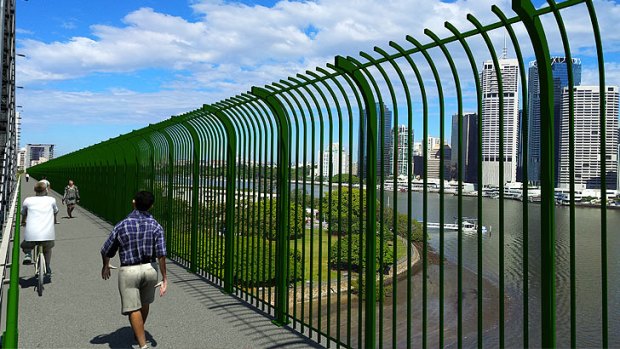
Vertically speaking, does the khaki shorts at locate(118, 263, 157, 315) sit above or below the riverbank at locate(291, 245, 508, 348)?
above

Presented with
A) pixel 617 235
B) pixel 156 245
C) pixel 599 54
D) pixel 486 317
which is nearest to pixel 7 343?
pixel 156 245

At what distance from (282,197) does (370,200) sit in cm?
164

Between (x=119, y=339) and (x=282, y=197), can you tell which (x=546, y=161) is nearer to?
(x=282, y=197)

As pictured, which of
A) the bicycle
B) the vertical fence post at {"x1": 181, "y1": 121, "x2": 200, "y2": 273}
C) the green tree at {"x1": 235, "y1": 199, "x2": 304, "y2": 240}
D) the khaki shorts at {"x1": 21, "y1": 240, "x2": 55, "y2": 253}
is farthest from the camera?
the vertical fence post at {"x1": 181, "y1": 121, "x2": 200, "y2": 273}

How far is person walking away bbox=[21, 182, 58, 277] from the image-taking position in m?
6.81

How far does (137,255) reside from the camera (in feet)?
Result: 14.0

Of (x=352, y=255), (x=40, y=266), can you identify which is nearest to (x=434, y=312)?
(x=352, y=255)

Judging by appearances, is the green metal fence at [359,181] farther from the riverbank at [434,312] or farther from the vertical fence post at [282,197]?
the riverbank at [434,312]

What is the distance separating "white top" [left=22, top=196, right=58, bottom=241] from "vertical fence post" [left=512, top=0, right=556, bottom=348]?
605 cm

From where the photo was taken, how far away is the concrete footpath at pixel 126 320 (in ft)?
15.7

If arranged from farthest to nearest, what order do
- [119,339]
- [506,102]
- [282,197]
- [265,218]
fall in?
[265,218] < [282,197] < [119,339] < [506,102]

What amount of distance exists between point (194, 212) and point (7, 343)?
5890 mm

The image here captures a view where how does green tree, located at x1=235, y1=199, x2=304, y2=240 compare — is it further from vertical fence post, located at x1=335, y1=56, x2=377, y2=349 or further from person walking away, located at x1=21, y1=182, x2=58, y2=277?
person walking away, located at x1=21, y1=182, x2=58, y2=277

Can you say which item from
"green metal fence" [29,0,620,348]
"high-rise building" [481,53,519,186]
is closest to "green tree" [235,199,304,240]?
"green metal fence" [29,0,620,348]
